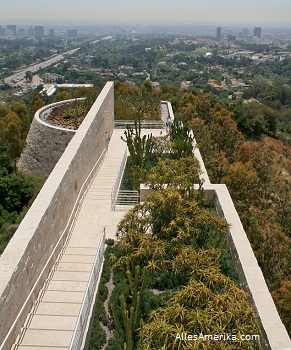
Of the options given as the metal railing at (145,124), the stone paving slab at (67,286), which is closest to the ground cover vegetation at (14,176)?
the metal railing at (145,124)

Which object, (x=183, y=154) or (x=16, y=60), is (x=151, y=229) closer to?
(x=183, y=154)

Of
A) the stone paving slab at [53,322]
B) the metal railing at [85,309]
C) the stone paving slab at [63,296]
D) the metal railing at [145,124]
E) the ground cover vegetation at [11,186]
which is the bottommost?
the ground cover vegetation at [11,186]

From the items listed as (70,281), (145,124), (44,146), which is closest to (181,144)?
(70,281)

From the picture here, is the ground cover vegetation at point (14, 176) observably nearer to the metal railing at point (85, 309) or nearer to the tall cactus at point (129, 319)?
the metal railing at point (85, 309)

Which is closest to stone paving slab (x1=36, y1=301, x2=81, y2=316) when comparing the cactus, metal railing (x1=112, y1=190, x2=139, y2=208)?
metal railing (x1=112, y1=190, x2=139, y2=208)

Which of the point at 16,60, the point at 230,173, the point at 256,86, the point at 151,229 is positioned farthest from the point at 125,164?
the point at 16,60
